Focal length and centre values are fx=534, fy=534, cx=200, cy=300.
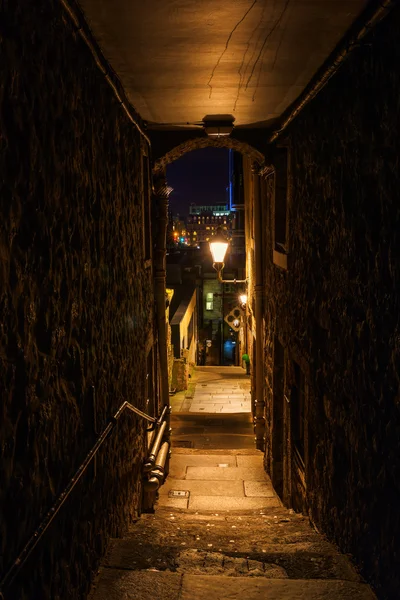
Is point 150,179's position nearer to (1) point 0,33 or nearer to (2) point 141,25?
(2) point 141,25

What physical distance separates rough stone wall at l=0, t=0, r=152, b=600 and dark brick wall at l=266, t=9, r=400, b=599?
6.20 feet

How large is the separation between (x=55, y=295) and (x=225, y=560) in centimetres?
273

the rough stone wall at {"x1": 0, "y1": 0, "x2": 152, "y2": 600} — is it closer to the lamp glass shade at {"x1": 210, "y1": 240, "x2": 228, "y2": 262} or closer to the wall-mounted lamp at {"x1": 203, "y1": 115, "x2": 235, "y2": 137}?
the wall-mounted lamp at {"x1": 203, "y1": 115, "x2": 235, "y2": 137}

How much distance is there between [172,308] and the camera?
25.0m

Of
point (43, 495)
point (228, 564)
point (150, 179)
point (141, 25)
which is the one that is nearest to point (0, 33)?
point (141, 25)

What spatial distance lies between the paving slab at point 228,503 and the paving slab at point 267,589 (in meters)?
3.76

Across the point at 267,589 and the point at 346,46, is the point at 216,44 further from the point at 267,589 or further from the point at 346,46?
the point at 267,589

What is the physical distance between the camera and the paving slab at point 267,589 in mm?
3559

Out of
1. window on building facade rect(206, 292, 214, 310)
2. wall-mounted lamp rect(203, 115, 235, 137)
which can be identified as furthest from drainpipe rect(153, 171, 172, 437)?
window on building facade rect(206, 292, 214, 310)

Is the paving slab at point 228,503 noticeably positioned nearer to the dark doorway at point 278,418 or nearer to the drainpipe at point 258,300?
the dark doorway at point 278,418

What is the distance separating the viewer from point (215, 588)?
3680 mm

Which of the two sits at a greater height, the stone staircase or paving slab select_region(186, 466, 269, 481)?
the stone staircase

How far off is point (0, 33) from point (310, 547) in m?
4.48

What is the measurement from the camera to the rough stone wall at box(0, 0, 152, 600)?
8.02ft
